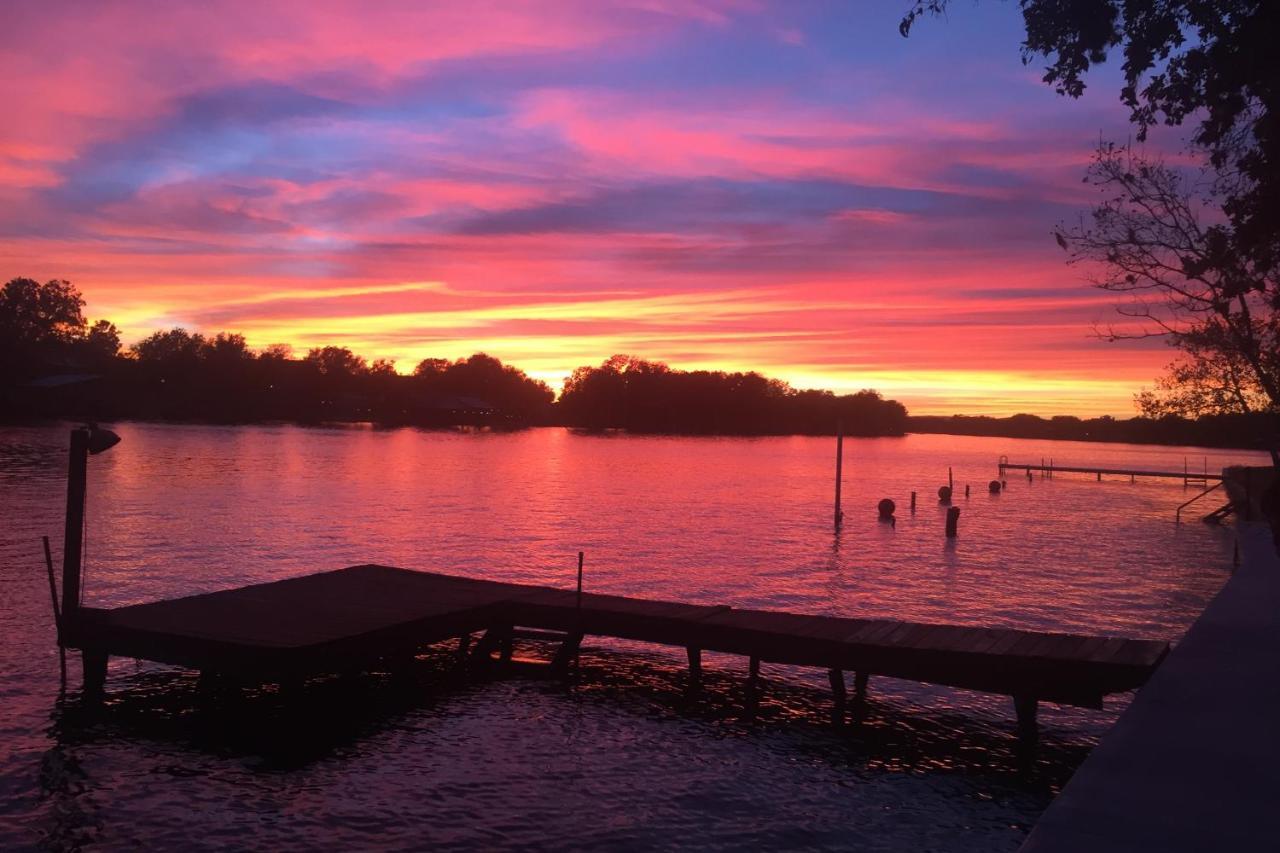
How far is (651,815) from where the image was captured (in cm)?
→ 1319

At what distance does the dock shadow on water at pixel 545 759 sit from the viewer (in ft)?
41.6

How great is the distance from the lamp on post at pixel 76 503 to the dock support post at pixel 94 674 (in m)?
0.73

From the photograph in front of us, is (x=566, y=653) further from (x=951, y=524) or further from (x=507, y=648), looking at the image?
(x=951, y=524)

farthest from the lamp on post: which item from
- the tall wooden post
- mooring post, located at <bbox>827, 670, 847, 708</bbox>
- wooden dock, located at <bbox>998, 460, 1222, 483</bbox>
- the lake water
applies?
wooden dock, located at <bbox>998, 460, 1222, 483</bbox>

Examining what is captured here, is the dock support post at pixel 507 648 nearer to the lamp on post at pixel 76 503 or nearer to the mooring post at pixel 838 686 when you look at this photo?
the mooring post at pixel 838 686

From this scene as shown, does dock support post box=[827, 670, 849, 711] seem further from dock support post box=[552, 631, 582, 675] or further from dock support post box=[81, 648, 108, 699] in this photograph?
dock support post box=[81, 648, 108, 699]

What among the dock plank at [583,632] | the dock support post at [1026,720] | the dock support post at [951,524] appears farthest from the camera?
the dock support post at [951,524]

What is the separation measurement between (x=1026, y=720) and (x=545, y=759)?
750cm

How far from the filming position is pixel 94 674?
16859 millimetres

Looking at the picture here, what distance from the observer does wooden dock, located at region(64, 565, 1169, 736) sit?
15.4 meters

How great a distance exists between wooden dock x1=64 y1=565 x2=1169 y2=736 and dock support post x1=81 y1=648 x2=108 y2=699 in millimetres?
22

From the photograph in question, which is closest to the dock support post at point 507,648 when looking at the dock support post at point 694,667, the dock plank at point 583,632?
the dock plank at point 583,632

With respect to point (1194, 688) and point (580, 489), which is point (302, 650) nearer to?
point (1194, 688)

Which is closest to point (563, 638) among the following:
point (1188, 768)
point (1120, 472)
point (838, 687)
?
point (838, 687)
